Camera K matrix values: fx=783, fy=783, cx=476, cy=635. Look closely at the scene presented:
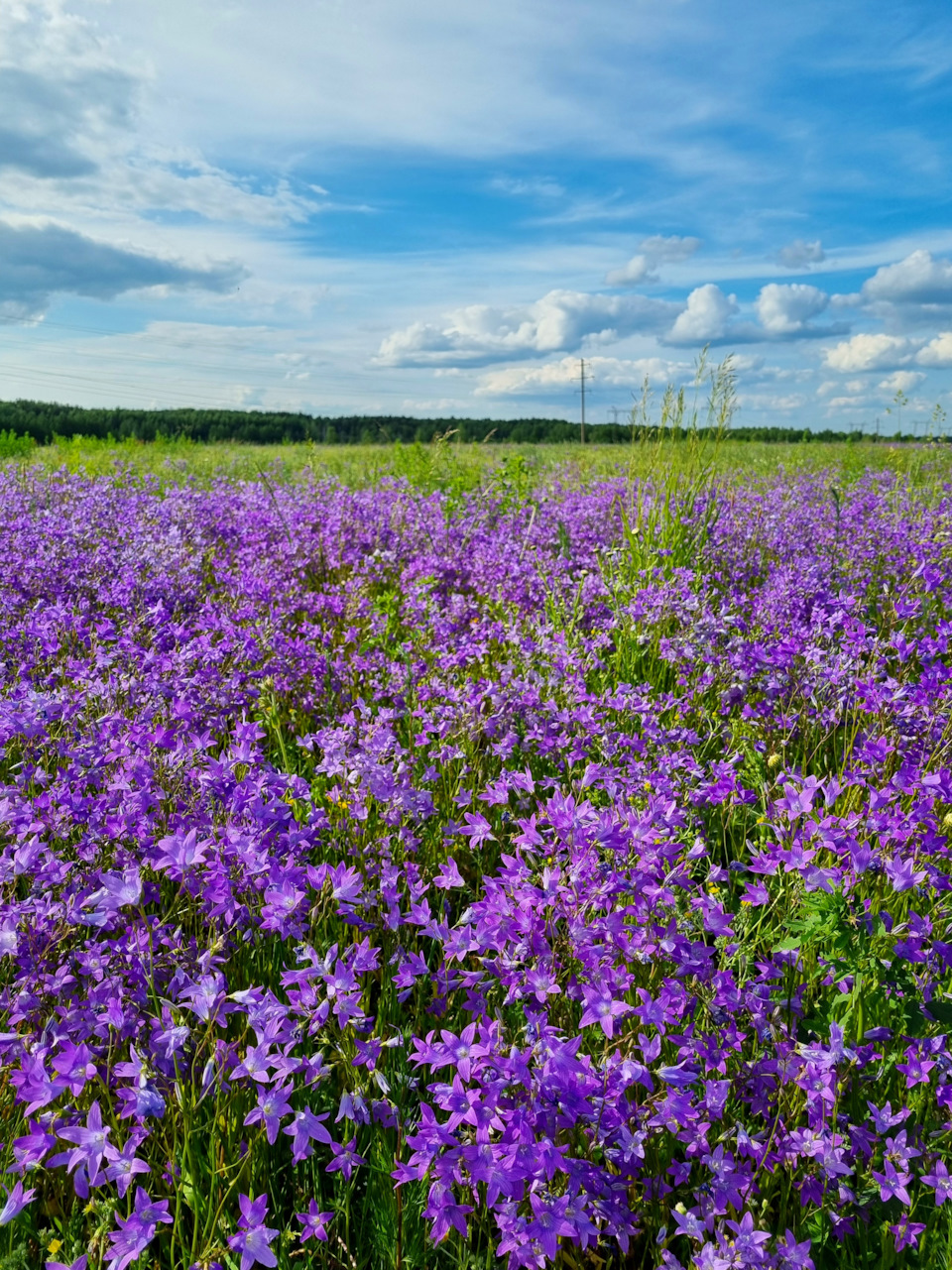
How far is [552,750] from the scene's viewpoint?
11.4ft

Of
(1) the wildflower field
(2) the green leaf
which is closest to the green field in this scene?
(1) the wildflower field

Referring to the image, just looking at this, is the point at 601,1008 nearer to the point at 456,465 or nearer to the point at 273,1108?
the point at 273,1108

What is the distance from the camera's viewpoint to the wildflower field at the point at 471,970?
161cm

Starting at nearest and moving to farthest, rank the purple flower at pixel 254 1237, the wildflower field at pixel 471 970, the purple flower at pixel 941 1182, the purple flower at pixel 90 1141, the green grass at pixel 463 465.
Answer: the purple flower at pixel 254 1237 < the purple flower at pixel 90 1141 < the wildflower field at pixel 471 970 < the purple flower at pixel 941 1182 < the green grass at pixel 463 465

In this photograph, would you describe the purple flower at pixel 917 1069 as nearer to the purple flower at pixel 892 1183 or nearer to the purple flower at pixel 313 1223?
the purple flower at pixel 892 1183

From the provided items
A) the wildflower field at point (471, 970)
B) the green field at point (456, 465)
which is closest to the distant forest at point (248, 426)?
the green field at point (456, 465)

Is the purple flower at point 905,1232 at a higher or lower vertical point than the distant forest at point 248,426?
lower

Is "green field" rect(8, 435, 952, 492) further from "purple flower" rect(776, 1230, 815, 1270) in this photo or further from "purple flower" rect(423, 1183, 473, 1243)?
"purple flower" rect(423, 1183, 473, 1243)

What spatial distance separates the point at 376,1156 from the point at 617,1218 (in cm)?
60

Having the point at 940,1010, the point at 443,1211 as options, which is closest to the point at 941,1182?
the point at 940,1010

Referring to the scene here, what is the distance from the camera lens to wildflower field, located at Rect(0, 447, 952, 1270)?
1.61m

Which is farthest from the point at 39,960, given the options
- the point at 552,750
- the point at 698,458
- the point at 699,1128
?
the point at 698,458

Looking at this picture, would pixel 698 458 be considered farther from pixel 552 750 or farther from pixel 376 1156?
pixel 376 1156

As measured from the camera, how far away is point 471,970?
8.35 feet
